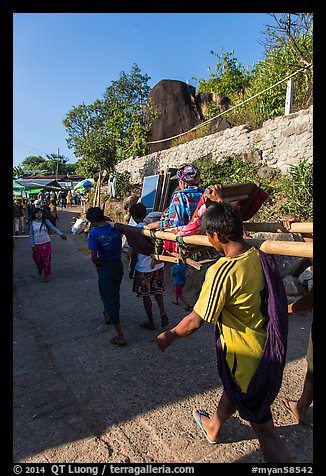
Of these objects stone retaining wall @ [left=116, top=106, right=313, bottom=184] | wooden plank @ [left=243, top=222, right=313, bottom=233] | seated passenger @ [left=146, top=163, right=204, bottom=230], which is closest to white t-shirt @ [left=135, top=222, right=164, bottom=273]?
seated passenger @ [left=146, top=163, right=204, bottom=230]

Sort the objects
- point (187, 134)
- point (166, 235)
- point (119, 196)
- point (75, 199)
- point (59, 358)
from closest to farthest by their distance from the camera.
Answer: point (166, 235), point (59, 358), point (187, 134), point (119, 196), point (75, 199)

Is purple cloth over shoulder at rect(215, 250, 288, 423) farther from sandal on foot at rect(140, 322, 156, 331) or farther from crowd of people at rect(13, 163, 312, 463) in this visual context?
sandal on foot at rect(140, 322, 156, 331)

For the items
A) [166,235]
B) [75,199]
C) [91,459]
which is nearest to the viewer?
[91,459]

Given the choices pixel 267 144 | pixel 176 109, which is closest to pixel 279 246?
pixel 267 144

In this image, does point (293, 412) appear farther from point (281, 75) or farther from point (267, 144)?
point (281, 75)

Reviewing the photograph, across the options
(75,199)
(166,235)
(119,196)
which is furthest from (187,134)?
(75,199)

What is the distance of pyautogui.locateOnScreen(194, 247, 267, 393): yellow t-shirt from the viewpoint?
5.46ft

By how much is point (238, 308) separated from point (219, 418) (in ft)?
3.14

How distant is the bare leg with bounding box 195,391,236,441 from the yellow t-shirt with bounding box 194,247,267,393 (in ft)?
1.14

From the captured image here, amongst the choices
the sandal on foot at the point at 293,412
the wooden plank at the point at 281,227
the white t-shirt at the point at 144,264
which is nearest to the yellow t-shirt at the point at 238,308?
the wooden plank at the point at 281,227

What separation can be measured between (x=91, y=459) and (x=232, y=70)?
53.0 feet

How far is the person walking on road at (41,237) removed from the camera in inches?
258

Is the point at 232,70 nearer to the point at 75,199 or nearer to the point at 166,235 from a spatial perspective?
the point at 166,235
